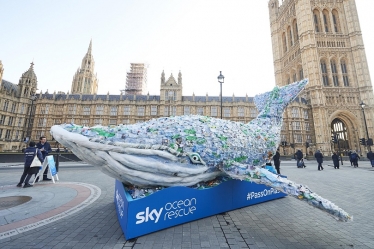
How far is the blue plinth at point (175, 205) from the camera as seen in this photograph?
11.1 ft

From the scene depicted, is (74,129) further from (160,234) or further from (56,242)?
(160,234)

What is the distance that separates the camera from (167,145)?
12.7ft

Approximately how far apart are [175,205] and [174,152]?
1199 millimetres

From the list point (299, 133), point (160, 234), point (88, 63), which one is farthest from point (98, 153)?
point (88, 63)

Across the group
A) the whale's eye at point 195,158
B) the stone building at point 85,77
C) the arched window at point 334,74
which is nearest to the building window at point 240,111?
the arched window at point 334,74

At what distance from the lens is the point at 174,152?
12.6 ft

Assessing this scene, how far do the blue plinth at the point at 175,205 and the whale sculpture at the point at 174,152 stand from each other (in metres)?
0.28

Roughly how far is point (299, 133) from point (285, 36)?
30.3 meters

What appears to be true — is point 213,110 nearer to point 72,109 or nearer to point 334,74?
point 334,74

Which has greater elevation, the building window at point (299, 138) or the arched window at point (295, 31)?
the arched window at point (295, 31)

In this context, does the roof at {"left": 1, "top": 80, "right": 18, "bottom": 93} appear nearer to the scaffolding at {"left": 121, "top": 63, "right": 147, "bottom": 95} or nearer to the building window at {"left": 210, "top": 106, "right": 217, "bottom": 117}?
the scaffolding at {"left": 121, "top": 63, "right": 147, "bottom": 95}

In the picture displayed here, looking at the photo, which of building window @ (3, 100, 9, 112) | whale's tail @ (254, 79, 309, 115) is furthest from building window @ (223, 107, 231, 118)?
building window @ (3, 100, 9, 112)

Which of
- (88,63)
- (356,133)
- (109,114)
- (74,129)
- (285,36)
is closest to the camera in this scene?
(74,129)

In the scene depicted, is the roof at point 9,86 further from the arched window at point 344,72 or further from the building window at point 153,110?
the arched window at point 344,72
